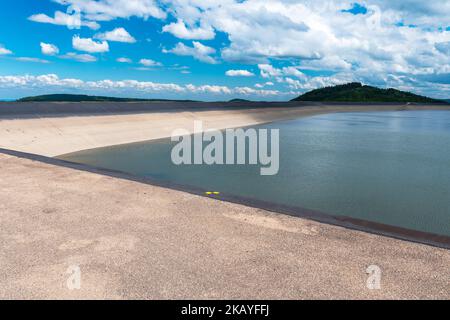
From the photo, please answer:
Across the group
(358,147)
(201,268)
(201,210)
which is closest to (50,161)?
(201,210)

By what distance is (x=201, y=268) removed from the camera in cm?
445

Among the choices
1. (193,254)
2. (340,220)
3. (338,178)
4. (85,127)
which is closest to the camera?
(193,254)

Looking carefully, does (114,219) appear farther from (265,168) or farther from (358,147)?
(358,147)

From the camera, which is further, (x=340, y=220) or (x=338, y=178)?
(x=338, y=178)

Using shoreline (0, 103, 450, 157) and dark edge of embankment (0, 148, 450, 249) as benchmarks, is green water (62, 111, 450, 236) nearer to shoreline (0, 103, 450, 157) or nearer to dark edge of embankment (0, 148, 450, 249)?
shoreline (0, 103, 450, 157)

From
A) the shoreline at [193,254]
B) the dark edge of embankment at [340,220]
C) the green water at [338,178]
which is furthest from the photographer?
the green water at [338,178]

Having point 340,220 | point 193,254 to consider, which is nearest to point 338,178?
point 340,220

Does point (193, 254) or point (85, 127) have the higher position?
point (85, 127)

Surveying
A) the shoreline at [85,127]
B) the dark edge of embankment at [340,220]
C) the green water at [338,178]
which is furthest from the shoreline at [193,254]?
the shoreline at [85,127]

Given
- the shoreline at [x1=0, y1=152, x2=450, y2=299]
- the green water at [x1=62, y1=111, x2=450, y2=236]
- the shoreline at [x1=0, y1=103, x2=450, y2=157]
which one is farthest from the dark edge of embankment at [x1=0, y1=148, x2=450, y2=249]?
the shoreline at [x1=0, y1=103, x2=450, y2=157]

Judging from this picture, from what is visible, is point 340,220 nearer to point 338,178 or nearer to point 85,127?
point 338,178

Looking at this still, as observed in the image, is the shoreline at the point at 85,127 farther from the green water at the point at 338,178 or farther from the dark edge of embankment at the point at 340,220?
the dark edge of embankment at the point at 340,220

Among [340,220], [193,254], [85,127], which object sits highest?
[85,127]

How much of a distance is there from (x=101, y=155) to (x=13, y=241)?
15065 mm
